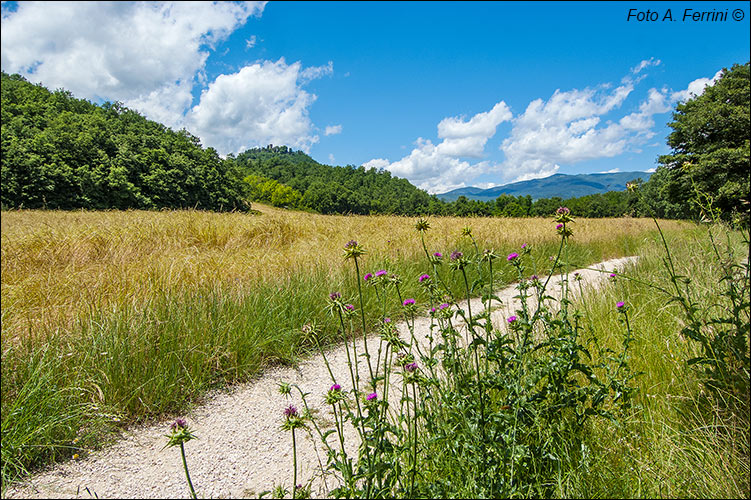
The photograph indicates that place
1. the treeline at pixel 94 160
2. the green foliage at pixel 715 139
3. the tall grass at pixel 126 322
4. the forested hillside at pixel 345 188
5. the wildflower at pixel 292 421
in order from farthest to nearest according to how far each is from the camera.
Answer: the forested hillside at pixel 345 188
the green foliage at pixel 715 139
the treeline at pixel 94 160
the tall grass at pixel 126 322
the wildflower at pixel 292 421

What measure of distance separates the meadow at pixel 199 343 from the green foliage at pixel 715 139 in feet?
63.0

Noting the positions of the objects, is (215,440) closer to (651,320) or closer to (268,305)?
(268,305)

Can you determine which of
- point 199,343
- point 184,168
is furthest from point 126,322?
point 184,168

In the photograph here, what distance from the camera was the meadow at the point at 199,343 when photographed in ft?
5.47

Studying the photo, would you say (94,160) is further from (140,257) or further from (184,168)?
(140,257)

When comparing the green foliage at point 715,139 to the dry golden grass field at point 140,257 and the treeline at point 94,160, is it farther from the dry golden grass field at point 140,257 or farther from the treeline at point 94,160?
the treeline at point 94,160

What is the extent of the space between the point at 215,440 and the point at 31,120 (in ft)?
47.2

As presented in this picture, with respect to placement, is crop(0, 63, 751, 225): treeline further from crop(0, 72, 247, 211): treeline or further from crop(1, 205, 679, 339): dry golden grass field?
crop(1, 205, 679, 339): dry golden grass field

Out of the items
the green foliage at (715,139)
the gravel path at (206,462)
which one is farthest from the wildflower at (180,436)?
the green foliage at (715,139)

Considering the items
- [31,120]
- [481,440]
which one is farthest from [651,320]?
[31,120]

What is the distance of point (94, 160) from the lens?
2705cm

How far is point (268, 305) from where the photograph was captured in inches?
161

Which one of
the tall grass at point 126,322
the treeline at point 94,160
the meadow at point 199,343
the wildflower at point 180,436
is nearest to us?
the wildflower at point 180,436

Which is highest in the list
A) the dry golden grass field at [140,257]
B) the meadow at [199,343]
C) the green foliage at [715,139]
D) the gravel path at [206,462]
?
the green foliage at [715,139]
